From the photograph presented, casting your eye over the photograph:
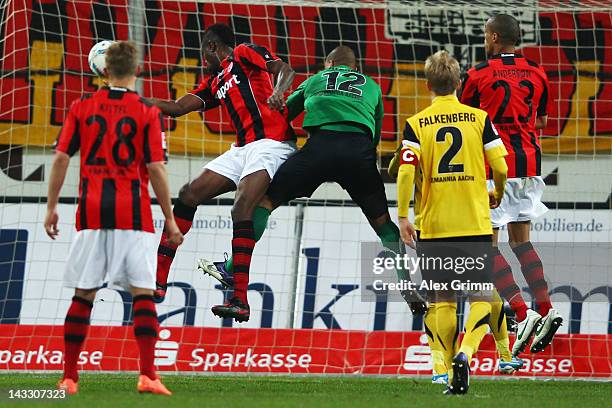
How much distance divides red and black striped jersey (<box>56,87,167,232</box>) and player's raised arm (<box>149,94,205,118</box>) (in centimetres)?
209

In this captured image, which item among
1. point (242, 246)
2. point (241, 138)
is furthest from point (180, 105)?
point (242, 246)

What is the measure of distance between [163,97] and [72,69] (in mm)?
1047

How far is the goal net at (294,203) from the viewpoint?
11.0 m

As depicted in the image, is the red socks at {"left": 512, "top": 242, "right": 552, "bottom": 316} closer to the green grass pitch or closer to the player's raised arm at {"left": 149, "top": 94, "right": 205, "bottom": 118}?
the green grass pitch

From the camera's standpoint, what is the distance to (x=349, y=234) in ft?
39.2

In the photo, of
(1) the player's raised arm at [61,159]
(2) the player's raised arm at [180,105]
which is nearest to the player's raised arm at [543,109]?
(2) the player's raised arm at [180,105]

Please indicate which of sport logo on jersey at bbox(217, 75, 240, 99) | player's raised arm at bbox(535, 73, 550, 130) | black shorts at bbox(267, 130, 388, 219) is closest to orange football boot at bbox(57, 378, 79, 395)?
black shorts at bbox(267, 130, 388, 219)

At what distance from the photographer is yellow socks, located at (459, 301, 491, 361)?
702cm

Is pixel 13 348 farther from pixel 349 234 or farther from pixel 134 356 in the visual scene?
pixel 349 234

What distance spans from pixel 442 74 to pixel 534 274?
2.34 meters

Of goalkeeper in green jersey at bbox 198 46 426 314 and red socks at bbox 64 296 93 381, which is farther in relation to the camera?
goalkeeper in green jersey at bbox 198 46 426 314

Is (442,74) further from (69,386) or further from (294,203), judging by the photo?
(294,203)

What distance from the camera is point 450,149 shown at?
23.3 ft

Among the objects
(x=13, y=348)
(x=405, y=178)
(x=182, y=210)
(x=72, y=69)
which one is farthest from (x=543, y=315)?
(x=72, y=69)
